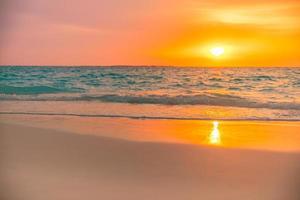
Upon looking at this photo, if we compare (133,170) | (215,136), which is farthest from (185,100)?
(133,170)

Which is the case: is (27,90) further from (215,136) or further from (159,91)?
(215,136)

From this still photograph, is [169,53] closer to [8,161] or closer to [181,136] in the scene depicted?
[181,136]

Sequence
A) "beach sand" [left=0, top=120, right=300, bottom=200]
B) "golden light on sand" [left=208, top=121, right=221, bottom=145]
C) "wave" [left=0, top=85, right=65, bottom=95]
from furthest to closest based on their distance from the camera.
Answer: "wave" [left=0, top=85, right=65, bottom=95] < "golden light on sand" [left=208, top=121, right=221, bottom=145] < "beach sand" [left=0, top=120, right=300, bottom=200]

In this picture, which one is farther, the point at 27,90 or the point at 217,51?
the point at 27,90

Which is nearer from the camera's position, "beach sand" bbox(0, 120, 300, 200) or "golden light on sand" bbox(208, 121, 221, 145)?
"beach sand" bbox(0, 120, 300, 200)

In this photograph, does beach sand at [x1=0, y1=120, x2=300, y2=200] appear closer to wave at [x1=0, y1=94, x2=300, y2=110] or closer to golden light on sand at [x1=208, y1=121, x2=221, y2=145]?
golden light on sand at [x1=208, y1=121, x2=221, y2=145]

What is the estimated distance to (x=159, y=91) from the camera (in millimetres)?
2641

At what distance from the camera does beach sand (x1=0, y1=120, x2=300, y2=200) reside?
230 centimetres

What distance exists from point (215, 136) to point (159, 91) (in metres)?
0.38

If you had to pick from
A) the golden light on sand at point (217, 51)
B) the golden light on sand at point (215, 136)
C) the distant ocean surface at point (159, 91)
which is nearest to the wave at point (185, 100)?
the distant ocean surface at point (159, 91)

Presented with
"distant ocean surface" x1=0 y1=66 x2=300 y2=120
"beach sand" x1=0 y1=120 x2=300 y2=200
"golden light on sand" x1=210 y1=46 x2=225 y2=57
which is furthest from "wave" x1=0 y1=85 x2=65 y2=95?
"golden light on sand" x1=210 y1=46 x2=225 y2=57

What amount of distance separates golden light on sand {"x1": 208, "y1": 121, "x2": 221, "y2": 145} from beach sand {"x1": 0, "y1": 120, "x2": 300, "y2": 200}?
65mm

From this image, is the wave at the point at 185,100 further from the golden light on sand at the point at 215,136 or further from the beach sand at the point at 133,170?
the beach sand at the point at 133,170

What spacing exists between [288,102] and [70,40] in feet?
3.93
